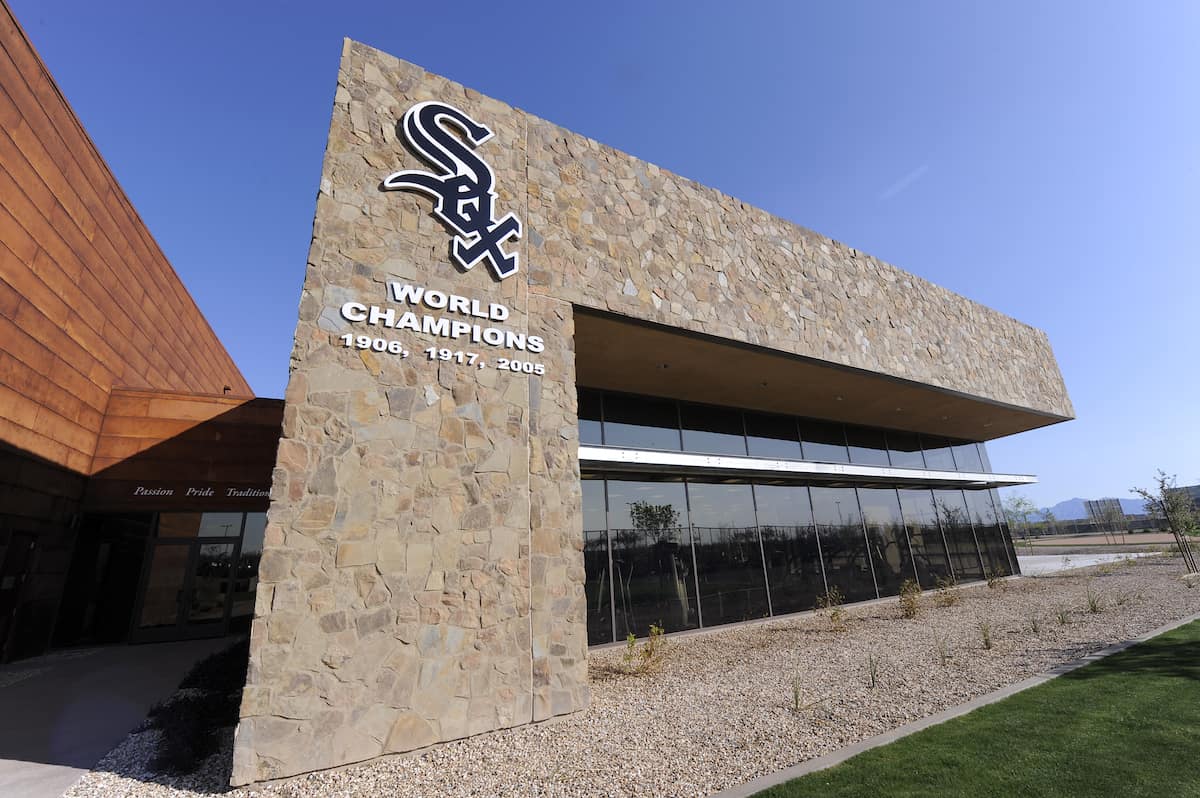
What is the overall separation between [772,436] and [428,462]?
10749mm

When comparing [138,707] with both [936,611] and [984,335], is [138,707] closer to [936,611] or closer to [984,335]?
[936,611]

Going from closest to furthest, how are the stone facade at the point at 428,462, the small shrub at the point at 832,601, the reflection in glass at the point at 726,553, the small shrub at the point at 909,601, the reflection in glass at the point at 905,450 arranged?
the stone facade at the point at 428,462, the reflection in glass at the point at 726,553, the small shrub at the point at 909,601, the small shrub at the point at 832,601, the reflection in glass at the point at 905,450

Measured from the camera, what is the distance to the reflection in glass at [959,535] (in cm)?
1770

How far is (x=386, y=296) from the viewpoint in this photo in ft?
22.2

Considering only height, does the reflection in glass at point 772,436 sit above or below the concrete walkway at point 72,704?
above

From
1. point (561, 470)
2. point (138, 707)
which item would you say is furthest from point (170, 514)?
point (561, 470)

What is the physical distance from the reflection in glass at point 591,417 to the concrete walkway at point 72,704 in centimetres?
813

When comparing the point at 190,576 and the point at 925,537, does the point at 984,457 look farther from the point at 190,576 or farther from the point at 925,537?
the point at 190,576

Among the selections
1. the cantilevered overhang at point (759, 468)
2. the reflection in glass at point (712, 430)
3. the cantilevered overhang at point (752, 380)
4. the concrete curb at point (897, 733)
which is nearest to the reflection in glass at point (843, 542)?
the cantilevered overhang at point (759, 468)

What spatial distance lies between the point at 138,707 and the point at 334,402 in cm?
536

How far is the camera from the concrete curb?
168 inches

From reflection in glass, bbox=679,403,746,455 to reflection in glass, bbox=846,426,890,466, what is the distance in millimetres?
4835

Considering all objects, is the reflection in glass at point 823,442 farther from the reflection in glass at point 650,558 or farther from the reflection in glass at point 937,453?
the reflection in glass at point 650,558

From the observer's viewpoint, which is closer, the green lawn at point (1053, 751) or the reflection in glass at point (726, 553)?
the green lawn at point (1053, 751)
